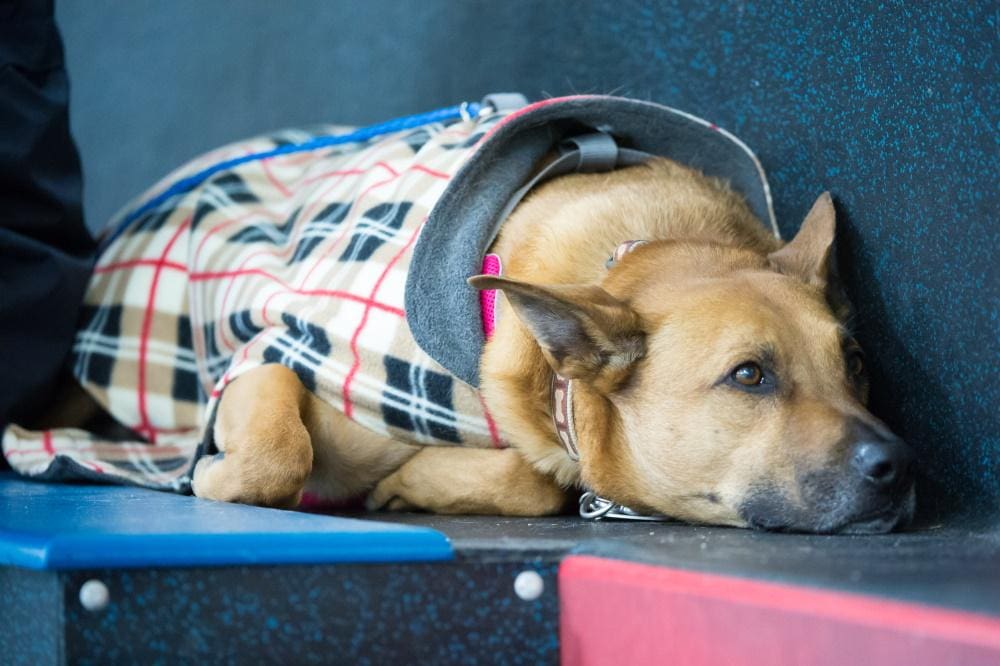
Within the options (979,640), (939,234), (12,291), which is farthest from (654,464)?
(12,291)

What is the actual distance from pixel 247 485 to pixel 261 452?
0.06 meters

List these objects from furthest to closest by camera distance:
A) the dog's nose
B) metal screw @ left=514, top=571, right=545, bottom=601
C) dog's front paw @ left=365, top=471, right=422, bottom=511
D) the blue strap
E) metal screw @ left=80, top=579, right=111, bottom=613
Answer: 1. the blue strap
2. dog's front paw @ left=365, top=471, right=422, bottom=511
3. the dog's nose
4. metal screw @ left=514, top=571, right=545, bottom=601
5. metal screw @ left=80, top=579, right=111, bottom=613

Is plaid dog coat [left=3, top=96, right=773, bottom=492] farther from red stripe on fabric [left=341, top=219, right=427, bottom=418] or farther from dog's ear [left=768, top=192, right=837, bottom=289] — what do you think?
dog's ear [left=768, top=192, right=837, bottom=289]

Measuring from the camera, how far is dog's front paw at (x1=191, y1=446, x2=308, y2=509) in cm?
194

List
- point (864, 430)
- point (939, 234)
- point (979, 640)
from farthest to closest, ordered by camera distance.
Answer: point (939, 234) < point (864, 430) < point (979, 640)

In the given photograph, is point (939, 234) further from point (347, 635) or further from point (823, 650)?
point (347, 635)

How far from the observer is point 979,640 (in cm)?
90

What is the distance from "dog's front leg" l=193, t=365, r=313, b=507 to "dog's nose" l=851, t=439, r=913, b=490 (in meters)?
0.91

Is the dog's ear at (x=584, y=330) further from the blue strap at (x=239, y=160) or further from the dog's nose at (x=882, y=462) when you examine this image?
the blue strap at (x=239, y=160)

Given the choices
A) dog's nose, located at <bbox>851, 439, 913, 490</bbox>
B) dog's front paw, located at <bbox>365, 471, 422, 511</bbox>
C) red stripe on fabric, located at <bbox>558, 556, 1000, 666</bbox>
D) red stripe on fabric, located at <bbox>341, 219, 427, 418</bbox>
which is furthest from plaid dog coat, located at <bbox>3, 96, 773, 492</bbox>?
red stripe on fabric, located at <bbox>558, 556, 1000, 666</bbox>

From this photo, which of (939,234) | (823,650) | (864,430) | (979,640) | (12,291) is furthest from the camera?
(12,291)

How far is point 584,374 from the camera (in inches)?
74.0

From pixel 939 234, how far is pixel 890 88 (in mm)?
268

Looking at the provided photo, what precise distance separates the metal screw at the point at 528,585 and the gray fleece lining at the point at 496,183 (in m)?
0.70
